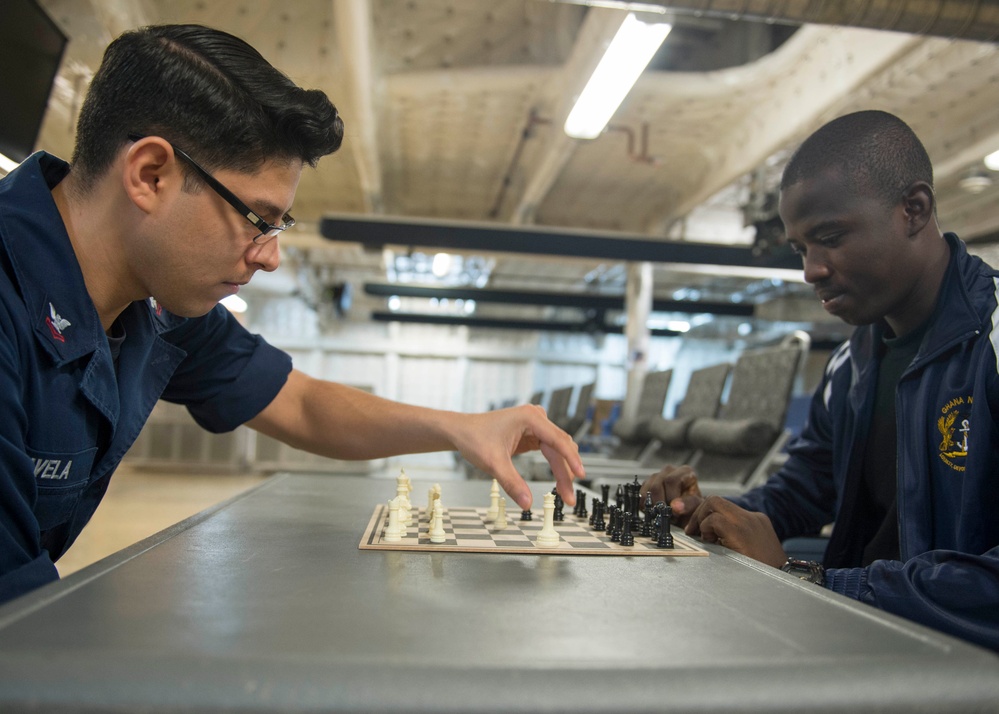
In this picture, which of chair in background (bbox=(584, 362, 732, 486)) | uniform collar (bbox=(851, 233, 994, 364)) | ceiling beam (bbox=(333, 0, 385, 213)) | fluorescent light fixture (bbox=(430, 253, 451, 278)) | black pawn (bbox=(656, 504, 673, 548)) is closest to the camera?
black pawn (bbox=(656, 504, 673, 548))

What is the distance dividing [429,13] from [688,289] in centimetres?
1079

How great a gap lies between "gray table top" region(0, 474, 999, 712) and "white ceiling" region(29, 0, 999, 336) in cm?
336

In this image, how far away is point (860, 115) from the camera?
1.65m

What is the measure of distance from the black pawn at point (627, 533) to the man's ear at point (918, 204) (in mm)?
950

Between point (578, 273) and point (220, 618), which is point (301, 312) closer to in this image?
point (578, 273)

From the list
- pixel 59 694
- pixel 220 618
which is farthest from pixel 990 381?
pixel 59 694

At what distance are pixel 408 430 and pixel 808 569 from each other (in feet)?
2.50

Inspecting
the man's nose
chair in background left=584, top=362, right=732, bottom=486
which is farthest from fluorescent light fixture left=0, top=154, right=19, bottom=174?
chair in background left=584, top=362, right=732, bottom=486

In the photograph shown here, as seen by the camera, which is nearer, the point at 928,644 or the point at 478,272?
the point at 928,644

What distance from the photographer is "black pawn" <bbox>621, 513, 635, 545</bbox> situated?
112 centimetres

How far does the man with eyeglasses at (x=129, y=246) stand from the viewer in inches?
38.8

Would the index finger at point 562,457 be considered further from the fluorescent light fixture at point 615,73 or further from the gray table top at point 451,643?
the fluorescent light fixture at point 615,73

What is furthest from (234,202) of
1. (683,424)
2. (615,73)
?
(615,73)

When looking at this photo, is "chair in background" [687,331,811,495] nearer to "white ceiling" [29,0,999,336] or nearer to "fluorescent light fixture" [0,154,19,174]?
"white ceiling" [29,0,999,336]
